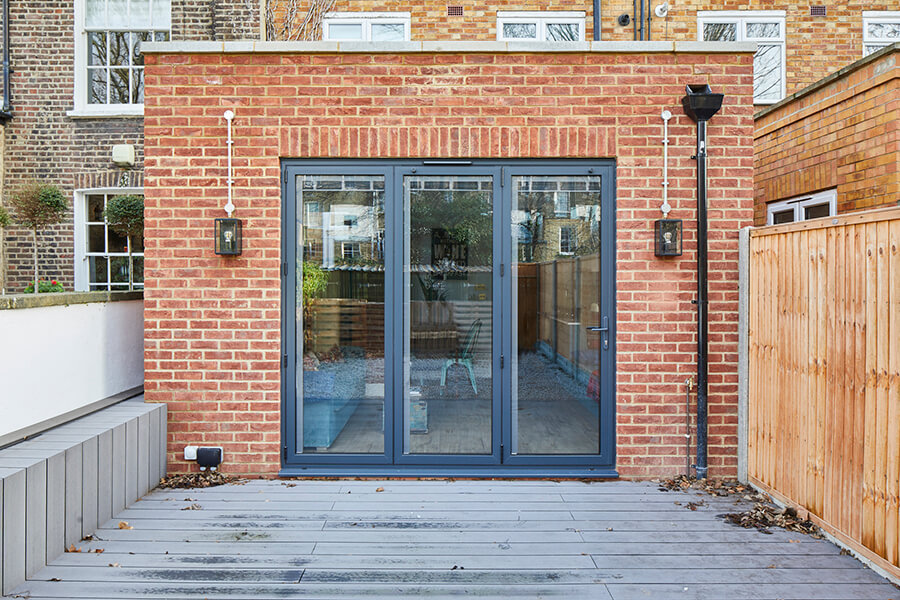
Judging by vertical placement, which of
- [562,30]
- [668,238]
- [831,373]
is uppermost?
[562,30]

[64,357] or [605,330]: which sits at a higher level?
[605,330]

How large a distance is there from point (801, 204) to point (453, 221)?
3.66 metres

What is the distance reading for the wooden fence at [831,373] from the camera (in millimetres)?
2971

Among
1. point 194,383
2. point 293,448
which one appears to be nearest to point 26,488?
point 194,383

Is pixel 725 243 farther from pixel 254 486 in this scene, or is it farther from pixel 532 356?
pixel 254 486

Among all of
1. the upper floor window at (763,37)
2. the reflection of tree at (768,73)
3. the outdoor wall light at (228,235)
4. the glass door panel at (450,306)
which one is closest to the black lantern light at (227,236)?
the outdoor wall light at (228,235)

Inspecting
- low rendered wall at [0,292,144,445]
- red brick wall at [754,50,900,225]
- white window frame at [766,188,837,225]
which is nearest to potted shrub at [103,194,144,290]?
low rendered wall at [0,292,144,445]

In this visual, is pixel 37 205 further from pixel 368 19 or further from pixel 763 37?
pixel 763 37

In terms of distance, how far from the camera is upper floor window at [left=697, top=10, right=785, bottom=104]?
28.9 ft

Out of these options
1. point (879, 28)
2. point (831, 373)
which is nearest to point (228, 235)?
point (831, 373)

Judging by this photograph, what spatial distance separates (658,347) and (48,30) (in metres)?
8.91

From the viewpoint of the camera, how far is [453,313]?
4469mm

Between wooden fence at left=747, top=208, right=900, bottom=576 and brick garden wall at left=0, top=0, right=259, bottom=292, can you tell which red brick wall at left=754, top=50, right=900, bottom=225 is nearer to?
wooden fence at left=747, top=208, right=900, bottom=576

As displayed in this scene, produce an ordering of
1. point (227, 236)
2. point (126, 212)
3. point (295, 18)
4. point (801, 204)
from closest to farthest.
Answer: point (227, 236) → point (801, 204) → point (126, 212) → point (295, 18)
